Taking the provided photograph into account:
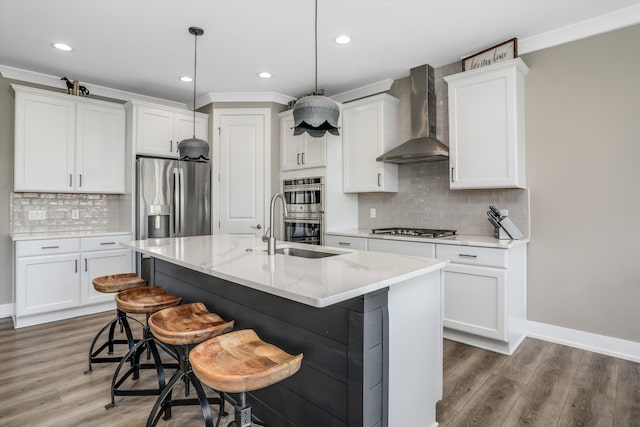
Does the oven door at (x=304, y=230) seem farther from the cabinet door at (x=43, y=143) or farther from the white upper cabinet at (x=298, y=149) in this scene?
the cabinet door at (x=43, y=143)

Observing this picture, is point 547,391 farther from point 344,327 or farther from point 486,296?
point 344,327

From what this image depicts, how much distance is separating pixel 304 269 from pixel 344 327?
0.35 m

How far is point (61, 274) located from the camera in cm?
371

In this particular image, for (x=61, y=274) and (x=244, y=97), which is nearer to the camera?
(x=61, y=274)

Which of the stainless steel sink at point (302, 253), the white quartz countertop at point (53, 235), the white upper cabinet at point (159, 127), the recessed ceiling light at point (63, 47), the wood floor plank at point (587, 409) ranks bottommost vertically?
the wood floor plank at point (587, 409)

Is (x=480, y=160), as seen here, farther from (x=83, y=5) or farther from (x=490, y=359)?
(x=83, y=5)

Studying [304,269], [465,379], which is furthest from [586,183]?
[304,269]

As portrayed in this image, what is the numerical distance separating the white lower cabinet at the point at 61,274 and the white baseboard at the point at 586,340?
438 centimetres

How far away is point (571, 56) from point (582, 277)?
1.86m

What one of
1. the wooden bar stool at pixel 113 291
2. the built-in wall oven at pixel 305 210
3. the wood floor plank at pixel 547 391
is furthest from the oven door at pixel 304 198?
the wood floor plank at pixel 547 391

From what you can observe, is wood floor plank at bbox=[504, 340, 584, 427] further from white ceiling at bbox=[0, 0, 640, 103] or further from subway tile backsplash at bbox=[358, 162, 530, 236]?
white ceiling at bbox=[0, 0, 640, 103]

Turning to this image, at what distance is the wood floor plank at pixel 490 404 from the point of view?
194 centimetres

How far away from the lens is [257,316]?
1.93 meters

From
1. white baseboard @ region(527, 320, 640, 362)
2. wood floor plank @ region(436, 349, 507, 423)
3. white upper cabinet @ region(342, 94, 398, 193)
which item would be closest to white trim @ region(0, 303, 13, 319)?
white upper cabinet @ region(342, 94, 398, 193)
